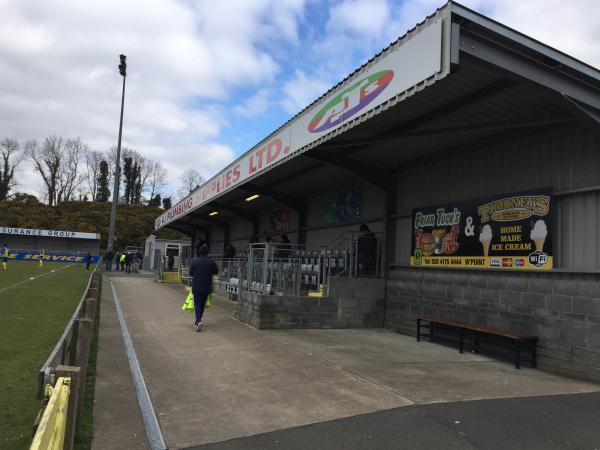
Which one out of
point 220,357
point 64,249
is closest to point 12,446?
point 220,357

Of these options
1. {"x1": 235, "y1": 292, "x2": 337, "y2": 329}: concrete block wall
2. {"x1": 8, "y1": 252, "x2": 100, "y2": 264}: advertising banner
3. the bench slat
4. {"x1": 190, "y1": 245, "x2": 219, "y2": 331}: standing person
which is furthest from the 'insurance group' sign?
the bench slat

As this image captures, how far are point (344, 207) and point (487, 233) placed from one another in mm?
6113

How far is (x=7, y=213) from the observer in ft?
234

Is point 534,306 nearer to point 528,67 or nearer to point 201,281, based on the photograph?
point 528,67

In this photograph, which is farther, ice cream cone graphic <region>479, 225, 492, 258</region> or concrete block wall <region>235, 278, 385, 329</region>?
concrete block wall <region>235, 278, 385, 329</region>

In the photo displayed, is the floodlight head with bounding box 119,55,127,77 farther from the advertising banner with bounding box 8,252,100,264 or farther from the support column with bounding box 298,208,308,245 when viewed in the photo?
the advertising banner with bounding box 8,252,100,264

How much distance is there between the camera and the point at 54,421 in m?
2.52

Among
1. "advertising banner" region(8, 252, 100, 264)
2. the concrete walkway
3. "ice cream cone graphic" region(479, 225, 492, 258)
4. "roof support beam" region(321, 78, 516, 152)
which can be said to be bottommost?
the concrete walkway

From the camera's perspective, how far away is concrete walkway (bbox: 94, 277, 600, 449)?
16.2 ft

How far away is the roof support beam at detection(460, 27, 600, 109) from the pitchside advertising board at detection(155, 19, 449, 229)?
0.45 metres

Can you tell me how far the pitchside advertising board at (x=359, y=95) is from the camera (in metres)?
6.33

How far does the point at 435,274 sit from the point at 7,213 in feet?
249

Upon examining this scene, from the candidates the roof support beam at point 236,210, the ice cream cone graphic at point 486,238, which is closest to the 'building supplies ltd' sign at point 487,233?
the ice cream cone graphic at point 486,238

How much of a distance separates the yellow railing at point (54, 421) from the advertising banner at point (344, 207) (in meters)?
11.6
